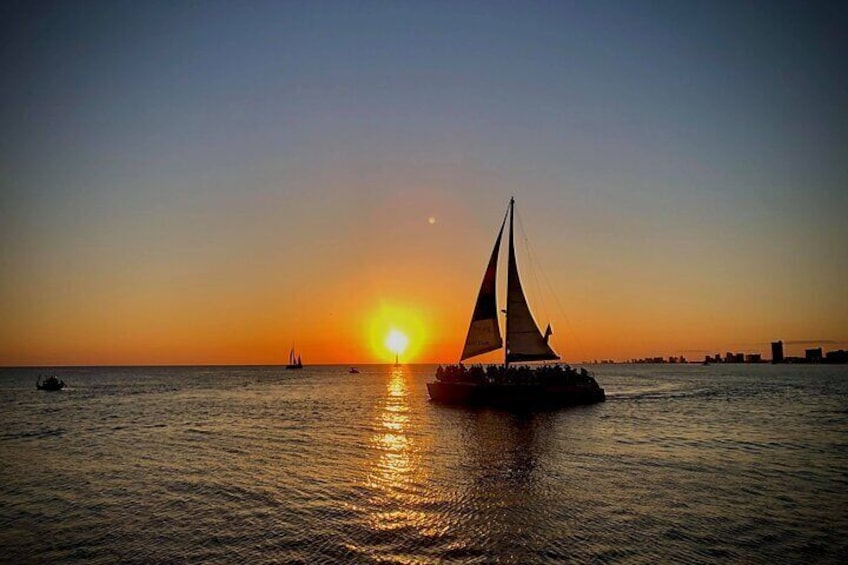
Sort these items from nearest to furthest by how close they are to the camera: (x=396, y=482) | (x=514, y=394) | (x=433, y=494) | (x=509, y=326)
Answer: (x=433, y=494), (x=396, y=482), (x=514, y=394), (x=509, y=326)

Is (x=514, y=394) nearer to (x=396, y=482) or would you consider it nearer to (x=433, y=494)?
(x=396, y=482)

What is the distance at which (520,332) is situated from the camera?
53.2 m

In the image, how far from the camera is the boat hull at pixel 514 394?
50.0 meters

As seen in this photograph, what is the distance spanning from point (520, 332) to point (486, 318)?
3.85 meters

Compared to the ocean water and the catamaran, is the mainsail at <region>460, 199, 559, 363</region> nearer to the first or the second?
the catamaran

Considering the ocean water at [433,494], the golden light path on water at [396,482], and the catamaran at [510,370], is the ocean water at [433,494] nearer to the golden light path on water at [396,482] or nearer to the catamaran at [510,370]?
the golden light path on water at [396,482]

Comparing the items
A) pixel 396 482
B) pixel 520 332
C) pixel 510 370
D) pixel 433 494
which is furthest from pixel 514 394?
pixel 433 494

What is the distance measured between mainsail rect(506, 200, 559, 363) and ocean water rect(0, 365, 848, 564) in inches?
519

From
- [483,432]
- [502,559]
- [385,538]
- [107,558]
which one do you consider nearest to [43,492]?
[107,558]

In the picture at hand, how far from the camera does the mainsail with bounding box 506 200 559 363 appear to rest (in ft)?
173

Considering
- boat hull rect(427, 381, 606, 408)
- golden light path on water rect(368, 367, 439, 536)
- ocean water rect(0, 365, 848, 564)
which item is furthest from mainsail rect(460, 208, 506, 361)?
golden light path on water rect(368, 367, 439, 536)

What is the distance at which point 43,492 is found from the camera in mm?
21578

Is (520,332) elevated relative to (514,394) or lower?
elevated

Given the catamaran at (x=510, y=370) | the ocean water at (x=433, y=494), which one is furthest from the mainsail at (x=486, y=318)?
the ocean water at (x=433, y=494)
